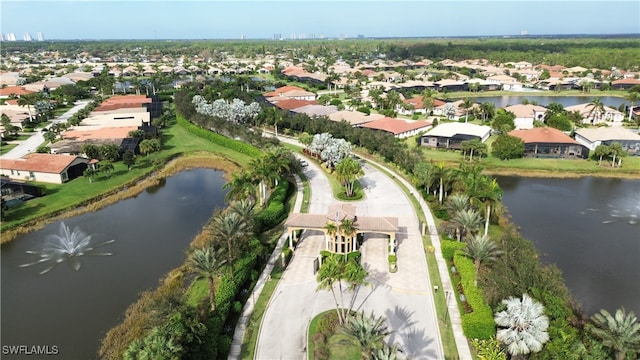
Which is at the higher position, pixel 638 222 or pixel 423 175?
pixel 423 175

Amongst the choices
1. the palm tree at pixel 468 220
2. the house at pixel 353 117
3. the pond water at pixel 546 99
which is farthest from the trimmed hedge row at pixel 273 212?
the pond water at pixel 546 99

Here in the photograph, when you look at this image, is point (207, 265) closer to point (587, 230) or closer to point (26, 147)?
point (587, 230)

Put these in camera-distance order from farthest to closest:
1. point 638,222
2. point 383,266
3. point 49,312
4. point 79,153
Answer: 1. point 79,153
2. point 638,222
3. point 383,266
4. point 49,312

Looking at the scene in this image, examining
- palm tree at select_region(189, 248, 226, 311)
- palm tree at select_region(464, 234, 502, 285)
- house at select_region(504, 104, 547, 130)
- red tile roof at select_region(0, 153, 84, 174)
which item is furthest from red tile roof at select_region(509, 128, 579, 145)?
Result: red tile roof at select_region(0, 153, 84, 174)

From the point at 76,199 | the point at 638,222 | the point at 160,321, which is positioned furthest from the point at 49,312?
the point at 638,222

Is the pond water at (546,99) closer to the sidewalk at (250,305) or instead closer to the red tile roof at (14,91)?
the sidewalk at (250,305)

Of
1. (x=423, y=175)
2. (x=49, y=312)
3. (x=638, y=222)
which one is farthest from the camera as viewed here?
(x=423, y=175)

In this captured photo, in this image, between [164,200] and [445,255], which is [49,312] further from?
[445,255]

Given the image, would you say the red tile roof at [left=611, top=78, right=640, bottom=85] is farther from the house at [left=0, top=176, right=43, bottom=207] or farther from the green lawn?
the house at [left=0, top=176, right=43, bottom=207]
